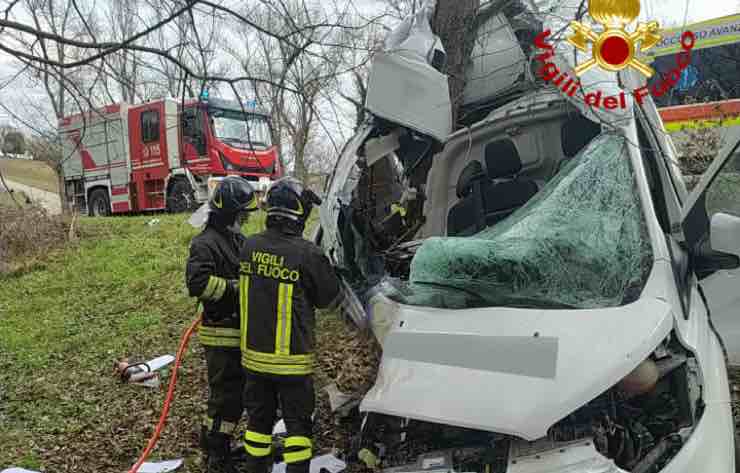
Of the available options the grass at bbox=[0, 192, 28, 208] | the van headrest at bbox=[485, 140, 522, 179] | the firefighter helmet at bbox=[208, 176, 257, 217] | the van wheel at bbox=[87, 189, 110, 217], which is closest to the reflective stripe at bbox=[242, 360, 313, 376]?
the firefighter helmet at bbox=[208, 176, 257, 217]

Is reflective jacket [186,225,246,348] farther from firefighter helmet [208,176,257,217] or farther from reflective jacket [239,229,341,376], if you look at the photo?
reflective jacket [239,229,341,376]

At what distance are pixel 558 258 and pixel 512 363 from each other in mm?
552

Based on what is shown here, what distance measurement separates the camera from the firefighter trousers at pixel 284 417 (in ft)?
9.34

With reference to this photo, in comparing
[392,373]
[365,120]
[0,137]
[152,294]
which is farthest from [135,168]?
[392,373]

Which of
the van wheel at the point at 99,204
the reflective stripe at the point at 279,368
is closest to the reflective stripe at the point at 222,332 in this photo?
the reflective stripe at the point at 279,368

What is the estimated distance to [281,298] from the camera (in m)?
2.91

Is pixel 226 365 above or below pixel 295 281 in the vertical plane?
below

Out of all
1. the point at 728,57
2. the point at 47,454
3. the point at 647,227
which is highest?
the point at 728,57

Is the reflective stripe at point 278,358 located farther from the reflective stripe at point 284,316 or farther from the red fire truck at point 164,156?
the red fire truck at point 164,156

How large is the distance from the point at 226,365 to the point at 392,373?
1.36m

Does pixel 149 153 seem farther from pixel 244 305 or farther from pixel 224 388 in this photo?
pixel 244 305

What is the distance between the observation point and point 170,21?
10.7ft

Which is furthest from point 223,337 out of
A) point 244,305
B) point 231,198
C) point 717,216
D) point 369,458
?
point 717,216

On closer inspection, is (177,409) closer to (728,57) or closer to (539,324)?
(539,324)
